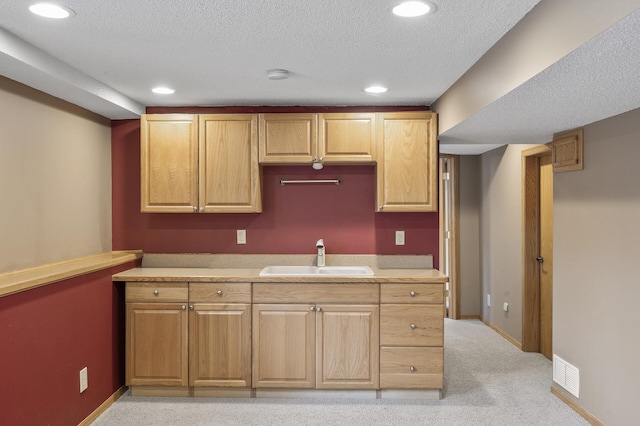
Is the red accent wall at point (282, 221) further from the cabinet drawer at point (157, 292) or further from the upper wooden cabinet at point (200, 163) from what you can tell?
the cabinet drawer at point (157, 292)

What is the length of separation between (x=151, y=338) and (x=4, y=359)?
1.17 m

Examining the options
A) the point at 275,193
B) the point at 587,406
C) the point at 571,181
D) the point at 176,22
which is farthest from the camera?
the point at 275,193

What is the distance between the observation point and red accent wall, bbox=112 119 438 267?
12.9 ft

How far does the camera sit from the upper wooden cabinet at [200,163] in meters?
3.66

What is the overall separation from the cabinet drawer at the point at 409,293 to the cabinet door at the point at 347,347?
12cm

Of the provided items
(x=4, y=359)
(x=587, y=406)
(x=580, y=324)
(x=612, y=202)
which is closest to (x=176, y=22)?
(x=4, y=359)

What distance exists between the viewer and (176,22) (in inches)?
86.6

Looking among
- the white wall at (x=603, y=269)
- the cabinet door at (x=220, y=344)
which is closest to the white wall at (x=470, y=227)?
the white wall at (x=603, y=269)

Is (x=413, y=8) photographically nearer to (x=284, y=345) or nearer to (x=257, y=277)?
(x=257, y=277)

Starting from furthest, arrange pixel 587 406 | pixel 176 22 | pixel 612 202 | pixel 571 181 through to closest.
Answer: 1. pixel 571 181
2. pixel 587 406
3. pixel 612 202
4. pixel 176 22

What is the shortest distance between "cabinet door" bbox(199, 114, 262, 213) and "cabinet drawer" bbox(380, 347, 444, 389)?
4.79 feet

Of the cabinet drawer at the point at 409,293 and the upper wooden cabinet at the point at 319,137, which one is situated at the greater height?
the upper wooden cabinet at the point at 319,137

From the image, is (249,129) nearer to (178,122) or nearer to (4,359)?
(178,122)

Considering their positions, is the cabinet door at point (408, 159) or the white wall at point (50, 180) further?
the cabinet door at point (408, 159)
